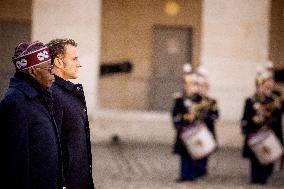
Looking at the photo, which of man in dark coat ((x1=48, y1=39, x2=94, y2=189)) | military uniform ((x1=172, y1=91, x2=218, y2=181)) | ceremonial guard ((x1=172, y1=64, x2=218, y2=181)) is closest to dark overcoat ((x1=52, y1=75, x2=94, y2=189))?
man in dark coat ((x1=48, y1=39, x2=94, y2=189))

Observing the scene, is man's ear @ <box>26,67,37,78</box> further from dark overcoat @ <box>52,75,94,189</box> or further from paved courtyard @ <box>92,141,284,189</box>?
paved courtyard @ <box>92,141,284,189</box>

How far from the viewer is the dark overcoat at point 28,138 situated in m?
3.51

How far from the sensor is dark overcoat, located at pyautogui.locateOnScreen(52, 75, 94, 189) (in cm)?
437

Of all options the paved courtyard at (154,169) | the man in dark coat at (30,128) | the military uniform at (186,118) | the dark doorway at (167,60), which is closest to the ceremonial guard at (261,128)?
the paved courtyard at (154,169)

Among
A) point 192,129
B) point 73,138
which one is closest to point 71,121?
point 73,138

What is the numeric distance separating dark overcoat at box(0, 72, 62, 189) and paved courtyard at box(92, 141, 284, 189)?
534 centimetres

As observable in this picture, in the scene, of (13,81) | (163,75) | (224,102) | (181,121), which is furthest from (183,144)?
(163,75)

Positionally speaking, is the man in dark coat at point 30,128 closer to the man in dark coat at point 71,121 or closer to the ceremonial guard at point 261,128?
the man in dark coat at point 71,121

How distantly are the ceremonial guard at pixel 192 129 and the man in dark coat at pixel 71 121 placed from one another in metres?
5.05

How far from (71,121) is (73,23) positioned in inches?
399

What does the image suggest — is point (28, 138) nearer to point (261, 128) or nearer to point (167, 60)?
point (261, 128)

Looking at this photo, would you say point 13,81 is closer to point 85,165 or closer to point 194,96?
point 85,165

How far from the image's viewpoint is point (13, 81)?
146 inches

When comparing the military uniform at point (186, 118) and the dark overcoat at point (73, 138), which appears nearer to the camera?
the dark overcoat at point (73, 138)
